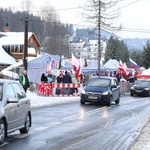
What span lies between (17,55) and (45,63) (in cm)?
2598

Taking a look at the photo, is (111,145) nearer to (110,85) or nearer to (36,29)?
(110,85)

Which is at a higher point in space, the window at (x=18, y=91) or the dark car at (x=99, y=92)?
the window at (x=18, y=91)

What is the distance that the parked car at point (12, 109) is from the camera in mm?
10094

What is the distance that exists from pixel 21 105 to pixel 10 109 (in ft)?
3.36

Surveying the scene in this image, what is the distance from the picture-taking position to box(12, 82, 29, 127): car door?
11.2 meters

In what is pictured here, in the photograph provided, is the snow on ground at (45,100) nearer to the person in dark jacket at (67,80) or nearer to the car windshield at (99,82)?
the car windshield at (99,82)

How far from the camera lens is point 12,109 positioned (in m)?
10.6

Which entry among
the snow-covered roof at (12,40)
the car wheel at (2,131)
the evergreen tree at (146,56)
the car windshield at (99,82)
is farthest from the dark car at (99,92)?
the evergreen tree at (146,56)

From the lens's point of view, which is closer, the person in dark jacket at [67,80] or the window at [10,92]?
the window at [10,92]

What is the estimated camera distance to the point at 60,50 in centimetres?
10588

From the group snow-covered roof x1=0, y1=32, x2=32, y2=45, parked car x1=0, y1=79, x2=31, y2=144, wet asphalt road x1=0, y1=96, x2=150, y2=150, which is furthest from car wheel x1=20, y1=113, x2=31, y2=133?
snow-covered roof x1=0, y1=32, x2=32, y2=45

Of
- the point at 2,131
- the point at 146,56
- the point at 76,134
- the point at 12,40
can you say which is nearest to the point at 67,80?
the point at 76,134

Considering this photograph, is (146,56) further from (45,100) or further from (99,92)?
(99,92)

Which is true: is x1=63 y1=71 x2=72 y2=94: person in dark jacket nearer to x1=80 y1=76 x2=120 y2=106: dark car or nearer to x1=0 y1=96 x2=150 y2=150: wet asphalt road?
x1=80 y1=76 x2=120 y2=106: dark car
